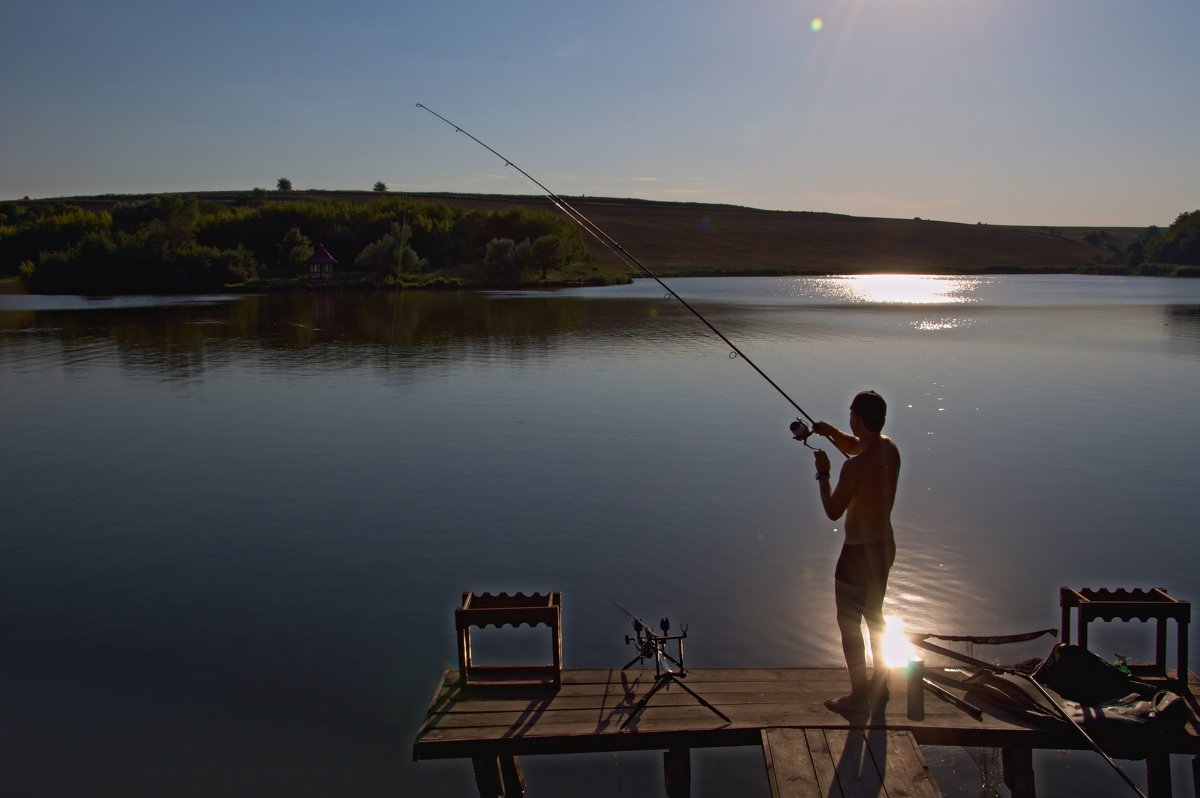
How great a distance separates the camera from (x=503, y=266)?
6706cm

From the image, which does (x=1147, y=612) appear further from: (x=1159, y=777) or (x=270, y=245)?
(x=270, y=245)

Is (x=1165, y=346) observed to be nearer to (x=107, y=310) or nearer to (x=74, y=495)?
(x=74, y=495)

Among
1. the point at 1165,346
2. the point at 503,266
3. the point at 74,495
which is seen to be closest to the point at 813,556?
the point at 74,495

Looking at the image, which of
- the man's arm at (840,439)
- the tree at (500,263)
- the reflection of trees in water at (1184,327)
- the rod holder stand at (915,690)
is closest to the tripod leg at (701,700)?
the rod holder stand at (915,690)

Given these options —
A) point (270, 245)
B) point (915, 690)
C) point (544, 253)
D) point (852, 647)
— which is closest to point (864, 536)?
point (852, 647)

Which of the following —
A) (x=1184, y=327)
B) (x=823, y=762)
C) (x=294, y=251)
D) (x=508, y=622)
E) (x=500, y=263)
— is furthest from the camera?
(x=294, y=251)

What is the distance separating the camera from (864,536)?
202 inches

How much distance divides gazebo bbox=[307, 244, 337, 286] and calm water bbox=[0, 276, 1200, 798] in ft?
130

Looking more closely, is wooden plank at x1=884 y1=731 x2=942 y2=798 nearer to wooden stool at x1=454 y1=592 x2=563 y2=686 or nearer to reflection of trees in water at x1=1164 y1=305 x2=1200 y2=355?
wooden stool at x1=454 y1=592 x2=563 y2=686

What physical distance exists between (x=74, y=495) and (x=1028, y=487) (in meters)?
11.4

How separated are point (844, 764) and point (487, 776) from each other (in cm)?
208

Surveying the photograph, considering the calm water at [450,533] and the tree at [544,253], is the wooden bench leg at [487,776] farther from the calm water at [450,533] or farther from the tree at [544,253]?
the tree at [544,253]

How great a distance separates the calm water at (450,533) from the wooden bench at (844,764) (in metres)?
1.36

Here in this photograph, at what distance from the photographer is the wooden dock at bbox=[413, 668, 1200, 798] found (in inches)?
183
